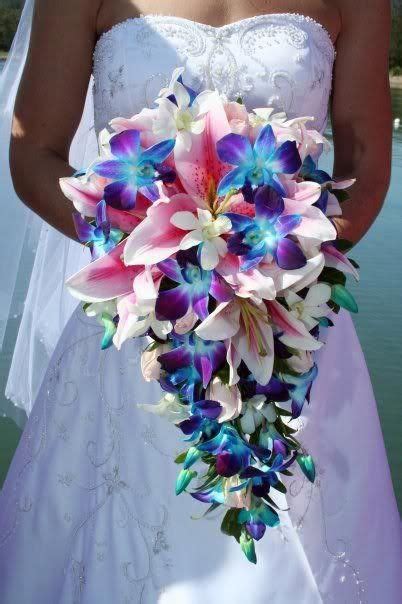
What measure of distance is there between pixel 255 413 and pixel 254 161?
1.12 ft

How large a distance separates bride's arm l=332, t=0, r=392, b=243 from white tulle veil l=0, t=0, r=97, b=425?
2.08ft

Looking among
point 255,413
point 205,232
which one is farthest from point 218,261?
point 255,413

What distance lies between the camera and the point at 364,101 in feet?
5.73

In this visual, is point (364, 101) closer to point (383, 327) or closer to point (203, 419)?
point (203, 419)

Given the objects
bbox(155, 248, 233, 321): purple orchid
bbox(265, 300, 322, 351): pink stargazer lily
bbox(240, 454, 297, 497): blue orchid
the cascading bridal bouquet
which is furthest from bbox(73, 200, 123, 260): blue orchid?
bbox(240, 454, 297, 497): blue orchid

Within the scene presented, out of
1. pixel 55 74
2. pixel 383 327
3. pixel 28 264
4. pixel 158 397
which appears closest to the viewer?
pixel 55 74

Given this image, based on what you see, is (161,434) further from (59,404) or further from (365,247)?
(365,247)

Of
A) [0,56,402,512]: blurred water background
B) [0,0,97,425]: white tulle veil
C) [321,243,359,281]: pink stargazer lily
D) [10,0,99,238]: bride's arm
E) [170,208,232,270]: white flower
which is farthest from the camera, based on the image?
[0,56,402,512]: blurred water background

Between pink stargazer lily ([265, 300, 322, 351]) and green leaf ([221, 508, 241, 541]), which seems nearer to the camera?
pink stargazer lily ([265, 300, 322, 351])

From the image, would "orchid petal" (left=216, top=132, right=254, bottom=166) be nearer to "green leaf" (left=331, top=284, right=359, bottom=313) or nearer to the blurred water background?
"green leaf" (left=331, top=284, right=359, bottom=313)

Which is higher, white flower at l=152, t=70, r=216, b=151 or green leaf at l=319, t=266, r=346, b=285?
white flower at l=152, t=70, r=216, b=151

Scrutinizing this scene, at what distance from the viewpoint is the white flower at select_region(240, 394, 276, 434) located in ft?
4.02

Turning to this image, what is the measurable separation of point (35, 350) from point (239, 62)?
1141 mm

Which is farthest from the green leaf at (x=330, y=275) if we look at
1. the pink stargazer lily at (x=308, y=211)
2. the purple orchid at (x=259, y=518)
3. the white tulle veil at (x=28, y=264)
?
the white tulle veil at (x=28, y=264)
